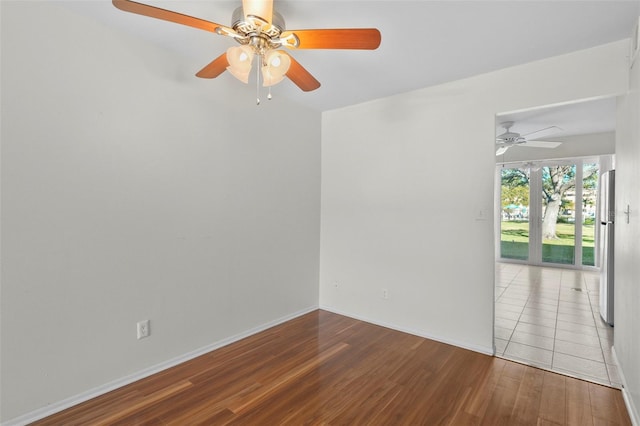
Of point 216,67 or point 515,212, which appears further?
point 515,212

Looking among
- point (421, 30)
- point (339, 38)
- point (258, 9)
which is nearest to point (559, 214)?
point (421, 30)

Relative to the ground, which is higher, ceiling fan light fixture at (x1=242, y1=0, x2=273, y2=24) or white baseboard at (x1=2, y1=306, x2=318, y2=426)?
ceiling fan light fixture at (x1=242, y1=0, x2=273, y2=24)

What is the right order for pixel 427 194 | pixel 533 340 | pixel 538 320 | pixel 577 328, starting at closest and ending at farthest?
pixel 533 340
pixel 427 194
pixel 577 328
pixel 538 320

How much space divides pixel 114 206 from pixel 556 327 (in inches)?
175

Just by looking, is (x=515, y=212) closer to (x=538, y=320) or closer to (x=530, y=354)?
(x=538, y=320)

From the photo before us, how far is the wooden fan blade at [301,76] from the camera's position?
195 centimetres

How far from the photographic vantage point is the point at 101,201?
7.14ft

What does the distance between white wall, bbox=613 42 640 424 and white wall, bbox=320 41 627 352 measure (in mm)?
372

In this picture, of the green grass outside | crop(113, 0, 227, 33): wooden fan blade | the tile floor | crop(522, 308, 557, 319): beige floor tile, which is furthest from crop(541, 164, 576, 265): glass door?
crop(113, 0, 227, 33): wooden fan blade

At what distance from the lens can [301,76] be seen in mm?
2057

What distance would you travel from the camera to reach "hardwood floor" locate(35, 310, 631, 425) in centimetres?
196

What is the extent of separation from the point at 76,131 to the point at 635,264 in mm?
3610

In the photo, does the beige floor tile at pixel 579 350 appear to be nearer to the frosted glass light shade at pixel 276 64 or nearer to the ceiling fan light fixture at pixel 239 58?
the frosted glass light shade at pixel 276 64

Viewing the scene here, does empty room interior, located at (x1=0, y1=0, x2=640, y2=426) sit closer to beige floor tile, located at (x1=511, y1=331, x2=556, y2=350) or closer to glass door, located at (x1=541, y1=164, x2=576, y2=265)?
beige floor tile, located at (x1=511, y1=331, x2=556, y2=350)
